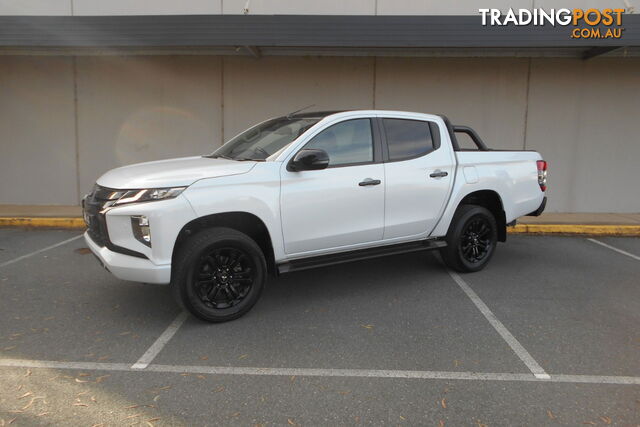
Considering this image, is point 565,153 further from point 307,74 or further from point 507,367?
point 507,367

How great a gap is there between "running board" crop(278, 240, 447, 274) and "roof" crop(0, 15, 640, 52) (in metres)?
4.20

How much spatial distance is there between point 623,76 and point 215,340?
32.6 ft

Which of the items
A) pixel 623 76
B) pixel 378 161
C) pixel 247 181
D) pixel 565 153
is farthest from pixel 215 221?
pixel 623 76

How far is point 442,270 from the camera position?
19.2ft

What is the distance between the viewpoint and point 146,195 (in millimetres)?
3799

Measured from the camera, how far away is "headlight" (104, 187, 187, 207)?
3.79m

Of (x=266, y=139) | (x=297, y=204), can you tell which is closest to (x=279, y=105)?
(x=266, y=139)

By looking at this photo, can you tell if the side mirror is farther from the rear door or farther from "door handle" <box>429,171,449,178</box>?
"door handle" <box>429,171,449,178</box>

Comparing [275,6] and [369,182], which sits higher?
[275,6]

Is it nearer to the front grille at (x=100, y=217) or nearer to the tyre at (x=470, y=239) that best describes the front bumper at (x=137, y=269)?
the front grille at (x=100, y=217)

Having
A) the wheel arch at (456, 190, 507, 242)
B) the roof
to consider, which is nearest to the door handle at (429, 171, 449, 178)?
the wheel arch at (456, 190, 507, 242)

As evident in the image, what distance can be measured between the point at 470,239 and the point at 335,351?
270cm

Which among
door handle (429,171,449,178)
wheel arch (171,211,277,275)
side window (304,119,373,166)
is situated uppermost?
side window (304,119,373,166)

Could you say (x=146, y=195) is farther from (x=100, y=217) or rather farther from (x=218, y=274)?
(x=218, y=274)
